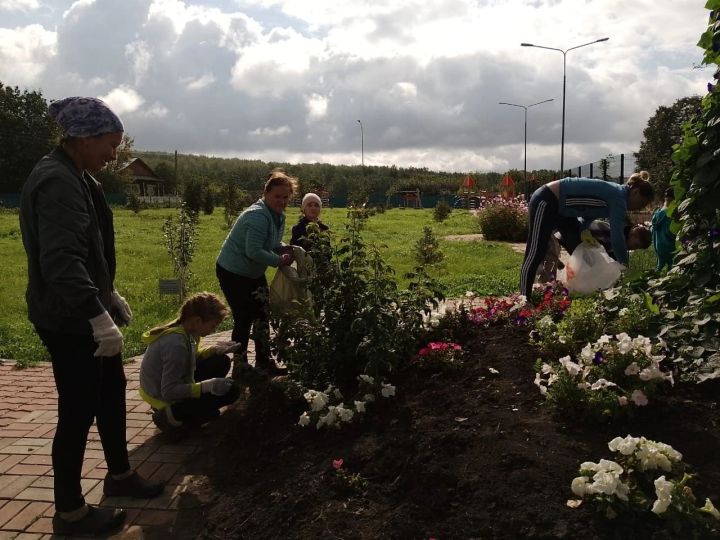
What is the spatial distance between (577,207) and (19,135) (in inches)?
2284

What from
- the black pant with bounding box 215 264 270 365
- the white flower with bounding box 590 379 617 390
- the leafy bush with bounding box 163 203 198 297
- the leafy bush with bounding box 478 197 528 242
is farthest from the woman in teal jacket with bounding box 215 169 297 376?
the leafy bush with bounding box 478 197 528 242

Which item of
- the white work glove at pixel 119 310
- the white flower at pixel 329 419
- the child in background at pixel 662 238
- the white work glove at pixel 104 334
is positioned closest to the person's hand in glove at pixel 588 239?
the child in background at pixel 662 238

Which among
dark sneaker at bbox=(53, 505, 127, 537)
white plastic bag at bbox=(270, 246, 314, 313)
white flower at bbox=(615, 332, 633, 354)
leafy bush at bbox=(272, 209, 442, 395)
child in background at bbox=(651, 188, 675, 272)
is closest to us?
dark sneaker at bbox=(53, 505, 127, 537)

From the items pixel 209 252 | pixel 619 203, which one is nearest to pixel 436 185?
pixel 209 252

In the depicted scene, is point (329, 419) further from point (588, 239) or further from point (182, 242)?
point (182, 242)

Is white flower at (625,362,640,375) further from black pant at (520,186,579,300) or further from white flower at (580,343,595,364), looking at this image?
black pant at (520,186,579,300)

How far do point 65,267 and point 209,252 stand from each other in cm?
1326

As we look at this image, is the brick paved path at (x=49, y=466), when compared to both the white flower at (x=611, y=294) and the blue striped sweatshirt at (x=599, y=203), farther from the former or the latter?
the blue striped sweatshirt at (x=599, y=203)

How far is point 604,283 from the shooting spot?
199 inches

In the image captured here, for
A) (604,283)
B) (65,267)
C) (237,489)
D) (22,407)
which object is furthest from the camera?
(604,283)

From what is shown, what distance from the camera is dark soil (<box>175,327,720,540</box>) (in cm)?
225

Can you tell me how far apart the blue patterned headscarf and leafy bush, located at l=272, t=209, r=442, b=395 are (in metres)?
1.71

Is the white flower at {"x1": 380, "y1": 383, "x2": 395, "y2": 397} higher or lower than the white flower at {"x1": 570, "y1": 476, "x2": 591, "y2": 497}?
below

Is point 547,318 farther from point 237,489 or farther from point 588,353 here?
point 237,489
